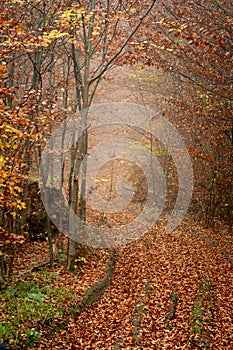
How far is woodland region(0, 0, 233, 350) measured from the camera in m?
7.68

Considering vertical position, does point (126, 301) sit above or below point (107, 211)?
below

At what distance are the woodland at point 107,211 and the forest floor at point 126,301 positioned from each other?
36mm

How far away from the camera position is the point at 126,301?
972 cm

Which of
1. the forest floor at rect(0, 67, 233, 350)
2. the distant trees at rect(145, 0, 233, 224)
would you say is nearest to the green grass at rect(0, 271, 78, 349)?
the forest floor at rect(0, 67, 233, 350)

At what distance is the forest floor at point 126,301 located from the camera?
747 centimetres

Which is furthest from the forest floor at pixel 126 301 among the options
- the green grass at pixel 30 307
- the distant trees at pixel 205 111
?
the distant trees at pixel 205 111

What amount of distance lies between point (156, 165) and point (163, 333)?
19.3 m

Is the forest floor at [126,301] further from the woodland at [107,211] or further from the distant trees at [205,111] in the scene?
the distant trees at [205,111]

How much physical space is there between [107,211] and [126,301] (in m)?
13.0

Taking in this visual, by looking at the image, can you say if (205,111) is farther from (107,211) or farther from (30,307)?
(30,307)

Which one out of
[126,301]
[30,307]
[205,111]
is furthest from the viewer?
[205,111]

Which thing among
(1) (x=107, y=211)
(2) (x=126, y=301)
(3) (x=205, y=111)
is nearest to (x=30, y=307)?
(2) (x=126, y=301)

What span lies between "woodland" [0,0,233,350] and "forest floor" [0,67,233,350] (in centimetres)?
4

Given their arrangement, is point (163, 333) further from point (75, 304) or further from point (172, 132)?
point (172, 132)
